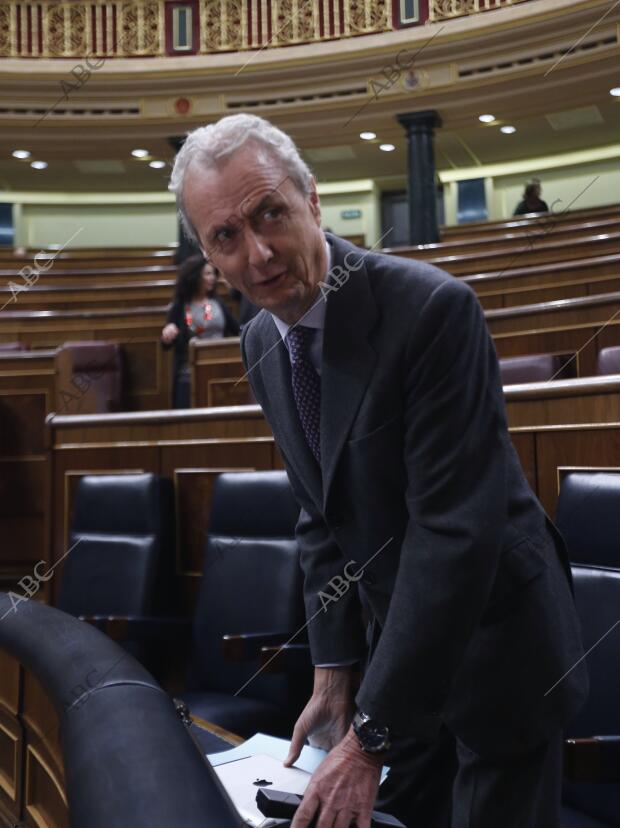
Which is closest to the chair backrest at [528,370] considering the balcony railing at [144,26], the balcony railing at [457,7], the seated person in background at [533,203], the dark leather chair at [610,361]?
the dark leather chair at [610,361]

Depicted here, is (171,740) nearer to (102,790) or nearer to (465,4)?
(102,790)

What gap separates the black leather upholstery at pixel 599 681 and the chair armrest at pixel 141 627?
45 cm

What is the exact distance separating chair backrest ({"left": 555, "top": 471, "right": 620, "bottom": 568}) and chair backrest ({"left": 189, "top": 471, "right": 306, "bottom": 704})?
31 cm

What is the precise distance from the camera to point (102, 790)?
209mm

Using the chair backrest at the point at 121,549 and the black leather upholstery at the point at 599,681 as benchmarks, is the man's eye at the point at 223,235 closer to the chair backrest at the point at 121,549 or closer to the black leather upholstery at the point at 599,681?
the black leather upholstery at the point at 599,681

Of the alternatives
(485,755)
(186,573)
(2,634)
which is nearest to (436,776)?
(485,755)

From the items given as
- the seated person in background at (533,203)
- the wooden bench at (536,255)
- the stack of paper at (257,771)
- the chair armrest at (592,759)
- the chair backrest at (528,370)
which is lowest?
the chair armrest at (592,759)

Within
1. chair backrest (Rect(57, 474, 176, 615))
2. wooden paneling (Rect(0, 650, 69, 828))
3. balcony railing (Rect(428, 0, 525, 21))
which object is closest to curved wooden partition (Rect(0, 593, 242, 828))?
wooden paneling (Rect(0, 650, 69, 828))

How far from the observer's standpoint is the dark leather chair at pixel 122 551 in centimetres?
94

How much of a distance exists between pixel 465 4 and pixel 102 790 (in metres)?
3.17

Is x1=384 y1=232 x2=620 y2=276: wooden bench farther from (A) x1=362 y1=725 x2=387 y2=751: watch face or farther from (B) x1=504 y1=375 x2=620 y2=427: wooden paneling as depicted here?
(A) x1=362 y1=725 x2=387 y2=751: watch face

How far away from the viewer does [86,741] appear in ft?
0.79

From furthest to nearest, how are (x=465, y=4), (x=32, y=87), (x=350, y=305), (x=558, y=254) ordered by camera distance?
(x=32, y=87) < (x=465, y=4) < (x=558, y=254) < (x=350, y=305)

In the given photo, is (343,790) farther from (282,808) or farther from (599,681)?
(599,681)
